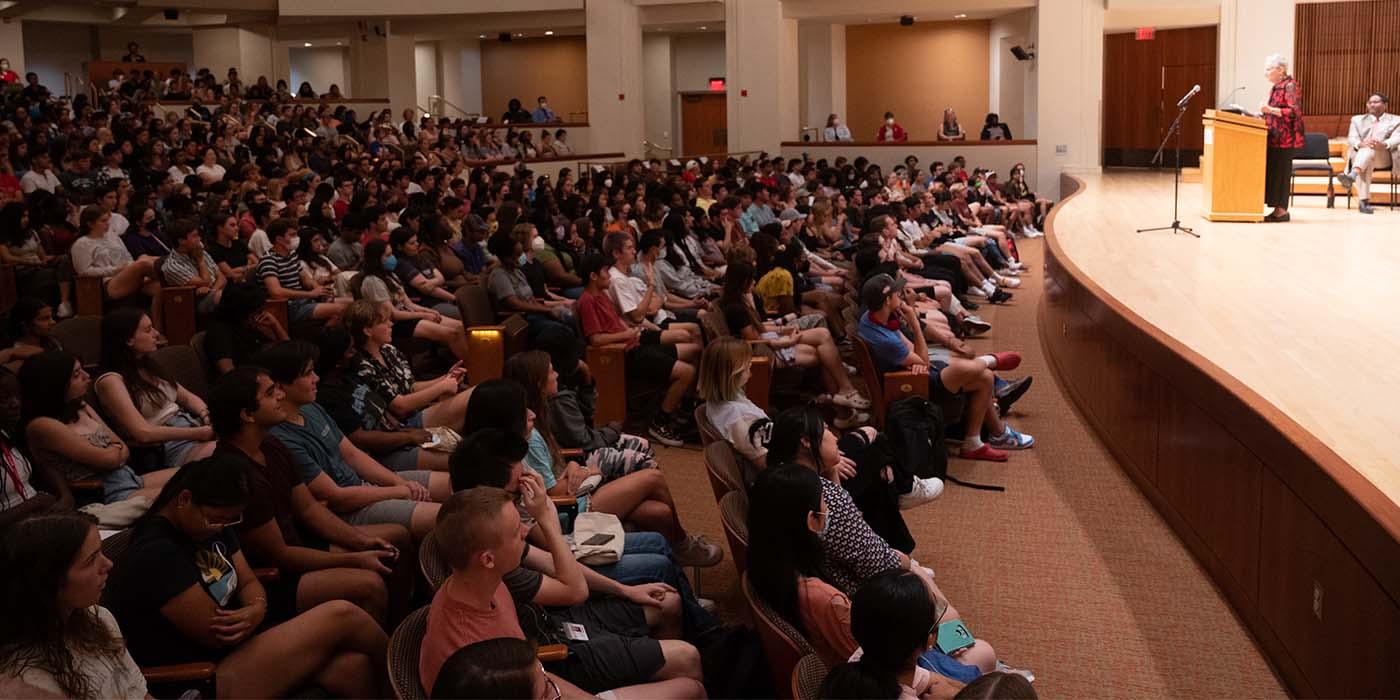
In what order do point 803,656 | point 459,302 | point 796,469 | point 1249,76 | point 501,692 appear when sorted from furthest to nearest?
point 1249,76 → point 459,302 → point 796,469 → point 803,656 → point 501,692

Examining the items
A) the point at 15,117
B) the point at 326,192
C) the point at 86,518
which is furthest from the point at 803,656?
the point at 15,117

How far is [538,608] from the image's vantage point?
3.36 m

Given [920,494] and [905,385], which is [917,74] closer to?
[905,385]

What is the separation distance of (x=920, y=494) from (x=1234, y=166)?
19.2 feet

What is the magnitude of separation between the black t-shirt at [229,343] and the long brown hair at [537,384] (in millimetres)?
1574

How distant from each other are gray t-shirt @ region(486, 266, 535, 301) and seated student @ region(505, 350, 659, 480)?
2.46 metres

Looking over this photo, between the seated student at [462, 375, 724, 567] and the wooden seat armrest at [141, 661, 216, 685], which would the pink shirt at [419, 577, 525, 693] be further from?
the seated student at [462, 375, 724, 567]

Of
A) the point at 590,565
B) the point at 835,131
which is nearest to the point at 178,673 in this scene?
the point at 590,565

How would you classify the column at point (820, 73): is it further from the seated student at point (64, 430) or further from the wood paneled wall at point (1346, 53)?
the seated student at point (64, 430)

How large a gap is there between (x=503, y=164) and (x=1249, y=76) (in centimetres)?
990

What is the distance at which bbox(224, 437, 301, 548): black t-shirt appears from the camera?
11.3 ft

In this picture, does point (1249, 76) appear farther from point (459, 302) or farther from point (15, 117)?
point (15, 117)

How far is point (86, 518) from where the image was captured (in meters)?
2.55

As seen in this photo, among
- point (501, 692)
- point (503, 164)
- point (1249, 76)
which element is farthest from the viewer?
point (503, 164)
